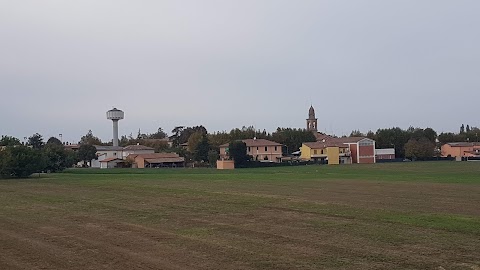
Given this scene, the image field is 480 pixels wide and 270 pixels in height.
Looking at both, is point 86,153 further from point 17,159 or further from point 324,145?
point 17,159

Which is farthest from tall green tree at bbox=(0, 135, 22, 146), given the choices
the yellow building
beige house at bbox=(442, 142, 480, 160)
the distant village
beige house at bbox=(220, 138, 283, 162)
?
beige house at bbox=(442, 142, 480, 160)

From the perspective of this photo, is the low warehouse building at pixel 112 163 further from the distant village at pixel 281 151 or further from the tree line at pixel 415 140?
the tree line at pixel 415 140

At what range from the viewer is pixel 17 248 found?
1748 centimetres

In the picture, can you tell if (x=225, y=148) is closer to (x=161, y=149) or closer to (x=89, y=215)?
(x=161, y=149)

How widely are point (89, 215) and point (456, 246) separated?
53.4 ft

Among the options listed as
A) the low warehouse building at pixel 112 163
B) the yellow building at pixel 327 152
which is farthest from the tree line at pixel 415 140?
the low warehouse building at pixel 112 163

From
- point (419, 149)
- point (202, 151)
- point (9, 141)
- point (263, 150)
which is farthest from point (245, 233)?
point (419, 149)

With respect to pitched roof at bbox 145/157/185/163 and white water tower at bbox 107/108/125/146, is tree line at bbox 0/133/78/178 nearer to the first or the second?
pitched roof at bbox 145/157/185/163

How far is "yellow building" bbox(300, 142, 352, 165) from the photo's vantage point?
138m

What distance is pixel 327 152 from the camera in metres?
139

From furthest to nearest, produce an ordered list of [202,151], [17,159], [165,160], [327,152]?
[202,151] < [327,152] < [165,160] < [17,159]

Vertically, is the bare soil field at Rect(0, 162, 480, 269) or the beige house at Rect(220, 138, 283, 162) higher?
the beige house at Rect(220, 138, 283, 162)

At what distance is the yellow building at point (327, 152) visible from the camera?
137875 millimetres

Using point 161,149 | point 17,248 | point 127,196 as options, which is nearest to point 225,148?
point 161,149
